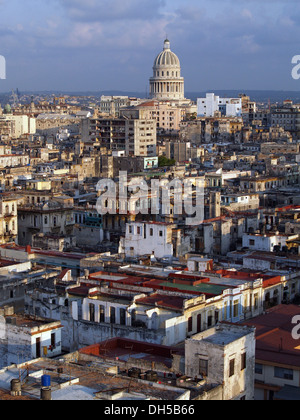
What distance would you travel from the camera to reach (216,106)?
433 ft

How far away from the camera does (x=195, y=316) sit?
77.4ft

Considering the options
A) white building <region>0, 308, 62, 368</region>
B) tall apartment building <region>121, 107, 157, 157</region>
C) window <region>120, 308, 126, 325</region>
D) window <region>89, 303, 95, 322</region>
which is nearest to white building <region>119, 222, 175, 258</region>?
window <region>89, 303, 95, 322</region>

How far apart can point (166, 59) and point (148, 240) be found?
10797 cm

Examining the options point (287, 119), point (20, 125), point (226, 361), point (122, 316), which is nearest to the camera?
point (226, 361)

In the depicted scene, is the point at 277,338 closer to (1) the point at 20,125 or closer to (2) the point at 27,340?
(2) the point at 27,340

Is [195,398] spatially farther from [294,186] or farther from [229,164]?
[229,164]

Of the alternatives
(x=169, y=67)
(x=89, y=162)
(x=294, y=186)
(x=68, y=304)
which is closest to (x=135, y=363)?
(x=68, y=304)

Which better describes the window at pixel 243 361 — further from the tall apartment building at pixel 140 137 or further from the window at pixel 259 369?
the tall apartment building at pixel 140 137

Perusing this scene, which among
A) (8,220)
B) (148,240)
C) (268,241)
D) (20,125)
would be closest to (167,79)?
(20,125)

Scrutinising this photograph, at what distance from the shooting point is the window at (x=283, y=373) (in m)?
20.0

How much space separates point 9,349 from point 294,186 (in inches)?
1618

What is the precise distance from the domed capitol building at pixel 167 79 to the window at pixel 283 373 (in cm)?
11969

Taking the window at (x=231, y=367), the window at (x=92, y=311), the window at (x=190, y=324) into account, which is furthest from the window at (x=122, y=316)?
the window at (x=231, y=367)

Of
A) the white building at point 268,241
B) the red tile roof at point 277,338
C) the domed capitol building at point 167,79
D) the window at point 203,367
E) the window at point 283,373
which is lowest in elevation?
the window at point 283,373
